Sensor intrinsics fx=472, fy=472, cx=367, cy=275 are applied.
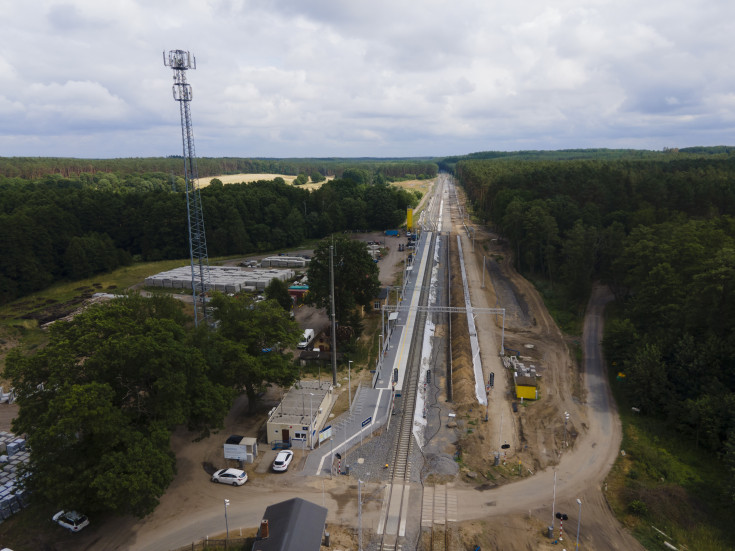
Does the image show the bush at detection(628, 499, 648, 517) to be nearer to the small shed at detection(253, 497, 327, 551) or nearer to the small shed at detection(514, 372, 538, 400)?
the small shed at detection(514, 372, 538, 400)

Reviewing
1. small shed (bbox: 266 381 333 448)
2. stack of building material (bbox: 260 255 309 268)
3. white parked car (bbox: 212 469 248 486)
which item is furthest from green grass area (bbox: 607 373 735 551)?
stack of building material (bbox: 260 255 309 268)

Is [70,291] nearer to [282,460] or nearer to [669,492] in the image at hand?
[282,460]

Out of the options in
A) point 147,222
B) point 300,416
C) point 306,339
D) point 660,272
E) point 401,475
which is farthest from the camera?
point 147,222

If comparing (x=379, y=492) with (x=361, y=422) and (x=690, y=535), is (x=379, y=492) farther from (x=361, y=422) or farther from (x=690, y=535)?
(x=690, y=535)

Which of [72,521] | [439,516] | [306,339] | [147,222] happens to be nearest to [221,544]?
[72,521]

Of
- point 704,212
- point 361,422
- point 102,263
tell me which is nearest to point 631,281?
point 704,212

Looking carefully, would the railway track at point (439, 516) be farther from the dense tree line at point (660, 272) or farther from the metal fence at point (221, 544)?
the dense tree line at point (660, 272)
